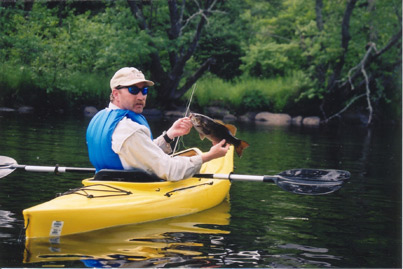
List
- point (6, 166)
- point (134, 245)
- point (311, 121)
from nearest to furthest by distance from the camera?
point (134, 245) < point (6, 166) < point (311, 121)

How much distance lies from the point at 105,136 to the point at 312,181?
5.63ft

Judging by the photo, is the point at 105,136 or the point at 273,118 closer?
the point at 105,136

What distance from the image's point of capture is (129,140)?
4598 millimetres

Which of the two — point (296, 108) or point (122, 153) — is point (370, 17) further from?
point (122, 153)

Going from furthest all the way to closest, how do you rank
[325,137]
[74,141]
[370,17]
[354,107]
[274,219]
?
[354,107] → [370,17] → [325,137] → [74,141] → [274,219]

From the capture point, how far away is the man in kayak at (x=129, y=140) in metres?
4.64

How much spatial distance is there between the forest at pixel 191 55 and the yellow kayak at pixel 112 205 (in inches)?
586

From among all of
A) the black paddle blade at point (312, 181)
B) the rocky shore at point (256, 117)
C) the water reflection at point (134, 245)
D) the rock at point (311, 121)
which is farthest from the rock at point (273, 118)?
the water reflection at point (134, 245)

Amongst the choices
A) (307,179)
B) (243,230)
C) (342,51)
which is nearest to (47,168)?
(243,230)

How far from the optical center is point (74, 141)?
11328mm

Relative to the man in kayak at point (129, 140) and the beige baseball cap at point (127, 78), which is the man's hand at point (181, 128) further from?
the beige baseball cap at point (127, 78)

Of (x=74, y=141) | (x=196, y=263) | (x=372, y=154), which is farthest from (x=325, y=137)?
(x=196, y=263)

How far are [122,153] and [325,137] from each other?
11.2m

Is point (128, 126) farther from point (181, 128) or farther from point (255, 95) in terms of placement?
point (255, 95)
